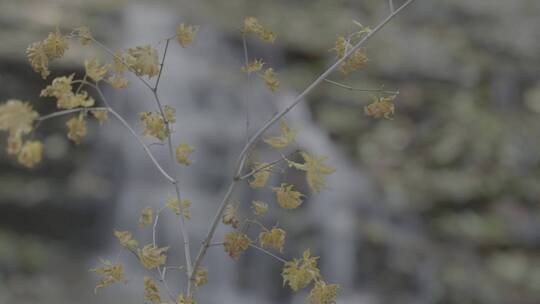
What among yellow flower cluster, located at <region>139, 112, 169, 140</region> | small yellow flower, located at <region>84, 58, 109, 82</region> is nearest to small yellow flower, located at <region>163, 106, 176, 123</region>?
yellow flower cluster, located at <region>139, 112, 169, 140</region>

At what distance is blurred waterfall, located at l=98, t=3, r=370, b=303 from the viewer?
5.43 metres

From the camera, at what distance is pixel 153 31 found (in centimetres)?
730

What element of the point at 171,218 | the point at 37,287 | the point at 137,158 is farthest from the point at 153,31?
the point at 37,287

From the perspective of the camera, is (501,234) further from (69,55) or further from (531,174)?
(69,55)

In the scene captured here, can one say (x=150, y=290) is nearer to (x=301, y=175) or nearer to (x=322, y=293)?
(x=322, y=293)

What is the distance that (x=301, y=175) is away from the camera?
5.57 metres

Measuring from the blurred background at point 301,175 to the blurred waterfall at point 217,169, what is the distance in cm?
1

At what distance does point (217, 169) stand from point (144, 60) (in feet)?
14.9

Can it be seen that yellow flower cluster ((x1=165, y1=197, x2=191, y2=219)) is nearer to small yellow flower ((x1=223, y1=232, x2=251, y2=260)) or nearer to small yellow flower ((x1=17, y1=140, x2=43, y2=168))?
small yellow flower ((x1=223, y1=232, x2=251, y2=260))

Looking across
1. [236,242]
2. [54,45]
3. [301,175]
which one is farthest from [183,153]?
[301,175]

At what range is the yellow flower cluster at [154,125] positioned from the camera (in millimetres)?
1416

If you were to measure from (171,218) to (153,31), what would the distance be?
236 centimetres

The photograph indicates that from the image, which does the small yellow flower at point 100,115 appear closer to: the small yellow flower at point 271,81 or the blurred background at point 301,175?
the small yellow flower at point 271,81

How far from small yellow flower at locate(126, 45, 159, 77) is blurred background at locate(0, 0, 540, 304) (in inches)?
145
